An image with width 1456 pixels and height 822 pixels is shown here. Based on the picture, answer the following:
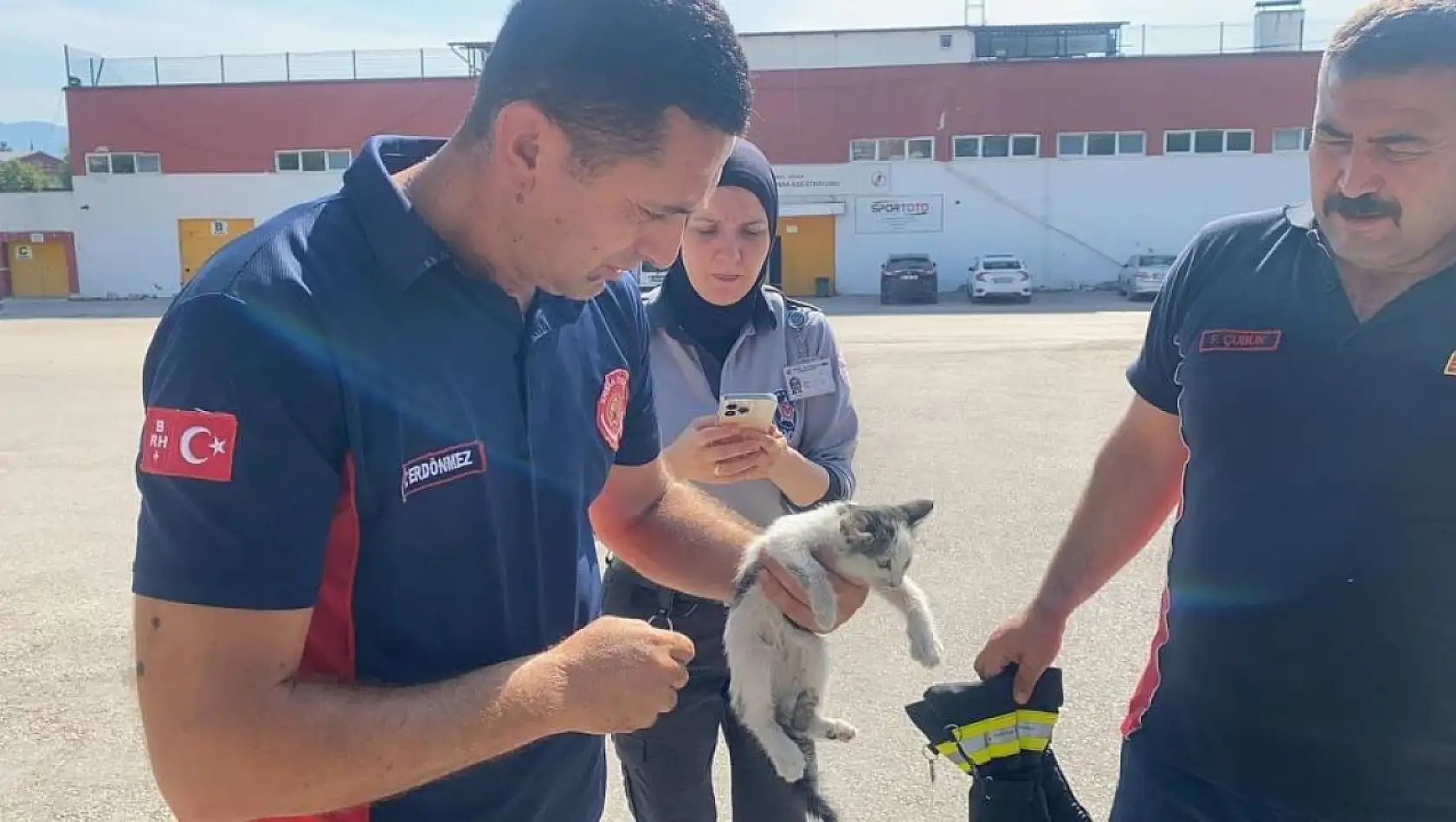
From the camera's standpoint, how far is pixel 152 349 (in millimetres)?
1513

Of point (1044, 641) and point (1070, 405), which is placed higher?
point (1044, 641)

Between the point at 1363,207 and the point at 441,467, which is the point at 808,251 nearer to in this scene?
the point at 1363,207

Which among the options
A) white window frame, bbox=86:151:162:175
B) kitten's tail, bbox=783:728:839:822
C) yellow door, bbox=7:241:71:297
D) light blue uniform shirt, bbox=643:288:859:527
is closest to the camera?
kitten's tail, bbox=783:728:839:822

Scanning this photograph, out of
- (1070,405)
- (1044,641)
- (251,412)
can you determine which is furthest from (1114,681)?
(1070,405)

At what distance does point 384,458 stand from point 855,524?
132 centimetres

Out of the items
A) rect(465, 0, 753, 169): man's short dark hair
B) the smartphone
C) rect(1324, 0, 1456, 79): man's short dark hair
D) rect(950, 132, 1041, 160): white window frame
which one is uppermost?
rect(950, 132, 1041, 160): white window frame

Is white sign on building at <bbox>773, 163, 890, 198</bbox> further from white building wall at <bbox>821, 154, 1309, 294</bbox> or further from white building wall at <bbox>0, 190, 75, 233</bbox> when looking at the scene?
white building wall at <bbox>0, 190, 75, 233</bbox>

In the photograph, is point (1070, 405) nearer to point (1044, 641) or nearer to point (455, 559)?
point (1044, 641)

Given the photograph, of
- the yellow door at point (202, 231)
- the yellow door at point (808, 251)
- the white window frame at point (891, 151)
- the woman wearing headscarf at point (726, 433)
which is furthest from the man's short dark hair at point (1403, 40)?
the yellow door at point (202, 231)

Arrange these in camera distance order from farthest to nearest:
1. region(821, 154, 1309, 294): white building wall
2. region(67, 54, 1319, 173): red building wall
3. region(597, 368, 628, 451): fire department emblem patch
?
region(821, 154, 1309, 294): white building wall, region(67, 54, 1319, 173): red building wall, region(597, 368, 628, 451): fire department emblem patch

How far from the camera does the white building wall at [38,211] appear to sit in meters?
38.1

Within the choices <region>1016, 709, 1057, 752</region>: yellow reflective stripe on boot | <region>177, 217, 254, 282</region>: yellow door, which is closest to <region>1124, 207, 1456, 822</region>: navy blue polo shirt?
<region>1016, 709, 1057, 752</region>: yellow reflective stripe on boot

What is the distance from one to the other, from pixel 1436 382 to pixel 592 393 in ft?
5.90

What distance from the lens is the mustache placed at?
223cm
